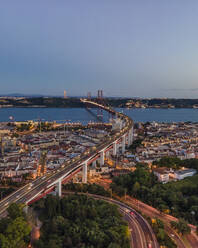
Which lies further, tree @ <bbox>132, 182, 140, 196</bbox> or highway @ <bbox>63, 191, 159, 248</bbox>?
tree @ <bbox>132, 182, 140, 196</bbox>

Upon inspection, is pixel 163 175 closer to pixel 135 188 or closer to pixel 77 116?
pixel 135 188

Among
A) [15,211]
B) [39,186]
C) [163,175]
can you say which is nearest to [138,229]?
[15,211]

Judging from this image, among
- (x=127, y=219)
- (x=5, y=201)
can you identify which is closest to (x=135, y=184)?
(x=127, y=219)

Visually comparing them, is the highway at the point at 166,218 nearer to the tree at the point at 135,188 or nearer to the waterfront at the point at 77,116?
the tree at the point at 135,188

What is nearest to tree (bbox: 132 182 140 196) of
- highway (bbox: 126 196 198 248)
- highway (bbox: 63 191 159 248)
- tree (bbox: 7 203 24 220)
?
highway (bbox: 126 196 198 248)

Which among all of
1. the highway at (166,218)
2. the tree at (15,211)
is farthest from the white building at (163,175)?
the tree at (15,211)

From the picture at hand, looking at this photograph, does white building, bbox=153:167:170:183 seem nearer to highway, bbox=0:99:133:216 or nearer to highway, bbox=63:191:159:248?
highway, bbox=63:191:159:248

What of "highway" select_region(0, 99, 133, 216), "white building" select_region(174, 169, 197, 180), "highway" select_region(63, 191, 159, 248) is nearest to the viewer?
"highway" select_region(63, 191, 159, 248)

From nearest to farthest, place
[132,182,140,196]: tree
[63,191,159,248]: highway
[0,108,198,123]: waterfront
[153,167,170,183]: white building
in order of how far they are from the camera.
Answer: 1. [63,191,159,248]: highway
2. [132,182,140,196]: tree
3. [153,167,170,183]: white building
4. [0,108,198,123]: waterfront

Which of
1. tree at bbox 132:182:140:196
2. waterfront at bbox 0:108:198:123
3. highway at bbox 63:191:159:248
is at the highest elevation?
waterfront at bbox 0:108:198:123

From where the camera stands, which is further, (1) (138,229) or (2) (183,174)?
(2) (183,174)
